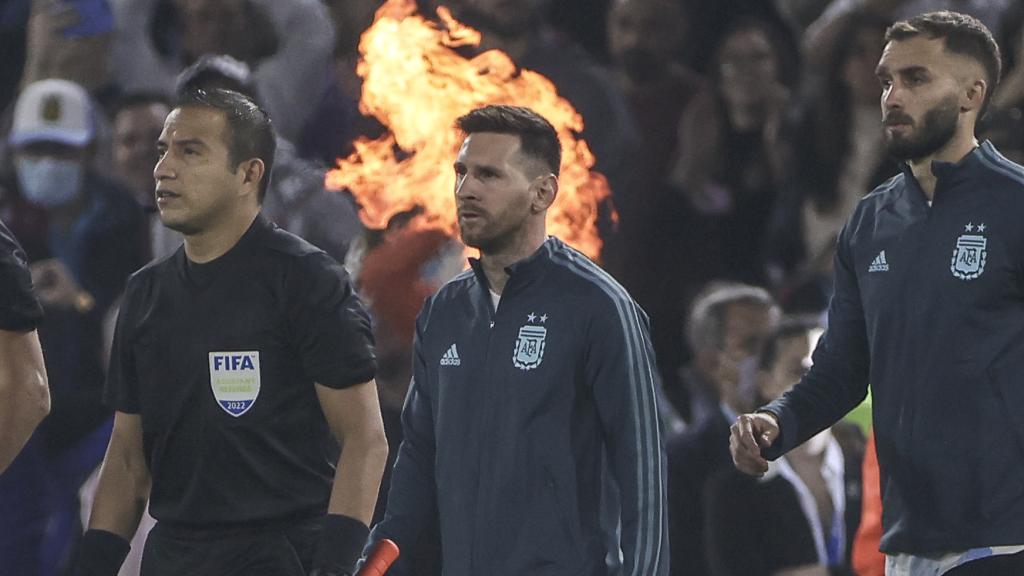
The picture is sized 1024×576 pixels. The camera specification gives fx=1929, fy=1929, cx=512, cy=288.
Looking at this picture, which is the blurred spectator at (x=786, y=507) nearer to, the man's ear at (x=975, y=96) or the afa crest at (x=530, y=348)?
the man's ear at (x=975, y=96)

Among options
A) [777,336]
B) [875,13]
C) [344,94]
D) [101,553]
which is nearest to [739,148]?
[875,13]

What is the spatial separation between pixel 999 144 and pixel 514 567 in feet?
14.4

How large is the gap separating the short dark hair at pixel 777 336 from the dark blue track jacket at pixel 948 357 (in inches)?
117

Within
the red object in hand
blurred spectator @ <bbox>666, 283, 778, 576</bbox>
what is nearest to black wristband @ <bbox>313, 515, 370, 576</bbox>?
the red object in hand

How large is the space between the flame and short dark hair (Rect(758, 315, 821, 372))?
87cm

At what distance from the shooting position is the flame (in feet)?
24.0

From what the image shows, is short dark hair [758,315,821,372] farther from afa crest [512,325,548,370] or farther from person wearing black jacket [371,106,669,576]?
afa crest [512,325,548,370]

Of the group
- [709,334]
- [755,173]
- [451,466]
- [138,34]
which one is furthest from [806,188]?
[451,466]

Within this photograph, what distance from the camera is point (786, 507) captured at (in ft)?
25.0

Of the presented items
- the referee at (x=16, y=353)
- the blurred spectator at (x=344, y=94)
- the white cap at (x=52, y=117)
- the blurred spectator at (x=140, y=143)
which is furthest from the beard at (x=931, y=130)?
the white cap at (x=52, y=117)

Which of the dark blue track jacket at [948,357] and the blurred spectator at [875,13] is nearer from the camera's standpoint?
the dark blue track jacket at [948,357]

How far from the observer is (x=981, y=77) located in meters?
4.94

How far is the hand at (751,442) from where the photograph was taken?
15.6 ft

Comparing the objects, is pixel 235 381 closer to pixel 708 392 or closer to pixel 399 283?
pixel 399 283
